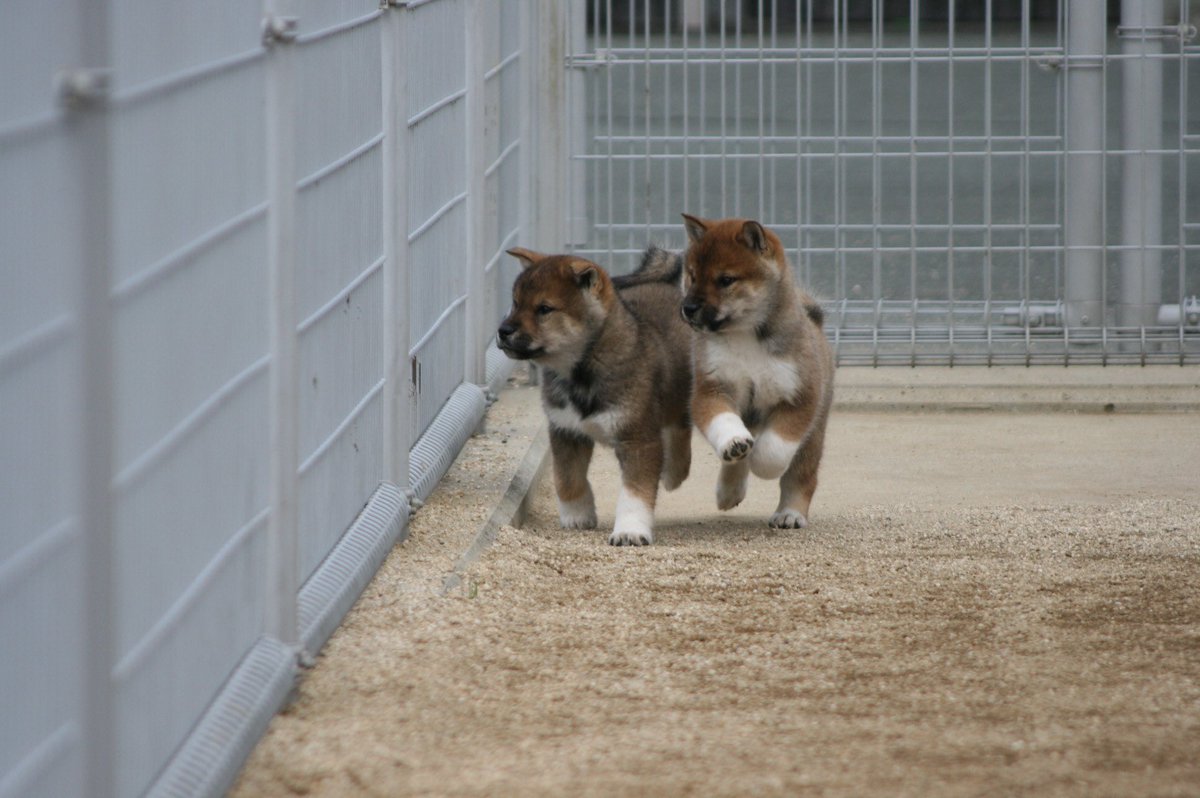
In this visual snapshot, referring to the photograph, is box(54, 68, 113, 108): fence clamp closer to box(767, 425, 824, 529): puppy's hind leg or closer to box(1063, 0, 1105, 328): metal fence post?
box(767, 425, 824, 529): puppy's hind leg

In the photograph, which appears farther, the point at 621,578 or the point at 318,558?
the point at 621,578

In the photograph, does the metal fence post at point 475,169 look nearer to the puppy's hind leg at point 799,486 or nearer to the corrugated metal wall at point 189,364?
the corrugated metal wall at point 189,364

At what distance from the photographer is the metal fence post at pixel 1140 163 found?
27.6ft

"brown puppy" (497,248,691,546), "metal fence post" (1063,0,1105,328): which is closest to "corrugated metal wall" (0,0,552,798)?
"brown puppy" (497,248,691,546)

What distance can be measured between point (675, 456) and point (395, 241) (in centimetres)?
163

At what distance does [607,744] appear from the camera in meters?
3.29

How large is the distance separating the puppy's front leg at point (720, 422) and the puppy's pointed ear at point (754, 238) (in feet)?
1.54

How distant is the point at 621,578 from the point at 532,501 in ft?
5.32

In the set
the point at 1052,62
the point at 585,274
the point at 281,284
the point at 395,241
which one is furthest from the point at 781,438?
the point at 1052,62

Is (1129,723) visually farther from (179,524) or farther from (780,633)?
(179,524)

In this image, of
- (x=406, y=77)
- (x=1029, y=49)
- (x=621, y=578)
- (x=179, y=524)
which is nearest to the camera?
(x=179, y=524)

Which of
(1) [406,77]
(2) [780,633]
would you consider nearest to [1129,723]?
(2) [780,633]

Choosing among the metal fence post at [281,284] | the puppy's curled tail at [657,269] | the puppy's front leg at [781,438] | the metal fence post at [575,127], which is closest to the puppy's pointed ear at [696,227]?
the puppy's curled tail at [657,269]

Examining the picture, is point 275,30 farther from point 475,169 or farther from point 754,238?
point 475,169
